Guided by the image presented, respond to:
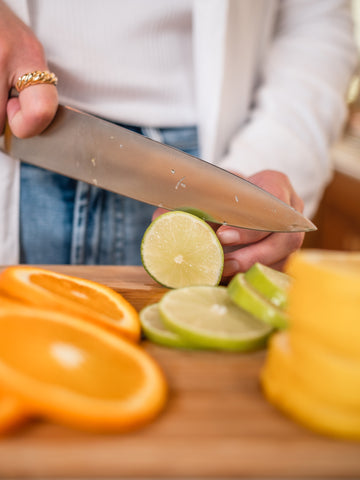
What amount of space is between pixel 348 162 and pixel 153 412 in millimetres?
2934

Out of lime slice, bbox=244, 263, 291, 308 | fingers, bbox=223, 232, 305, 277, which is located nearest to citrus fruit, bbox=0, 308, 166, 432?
lime slice, bbox=244, 263, 291, 308

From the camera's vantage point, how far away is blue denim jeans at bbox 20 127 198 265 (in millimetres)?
1249

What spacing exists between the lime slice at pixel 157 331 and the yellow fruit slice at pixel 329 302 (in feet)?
0.76

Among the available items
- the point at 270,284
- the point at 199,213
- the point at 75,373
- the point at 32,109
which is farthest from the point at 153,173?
the point at 75,373

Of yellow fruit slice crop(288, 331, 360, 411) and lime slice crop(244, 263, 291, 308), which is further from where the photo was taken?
lime slice crop(244, 263, 291, 308)

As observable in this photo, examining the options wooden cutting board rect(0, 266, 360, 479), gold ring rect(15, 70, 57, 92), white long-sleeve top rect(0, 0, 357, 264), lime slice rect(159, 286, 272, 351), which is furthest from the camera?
white long-sleeve top rect(0, 0, 357, 264)

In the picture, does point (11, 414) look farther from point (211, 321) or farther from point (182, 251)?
point (182, 251)

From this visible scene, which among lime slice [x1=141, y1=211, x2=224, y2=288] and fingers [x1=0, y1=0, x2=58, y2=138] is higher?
→ fingers [x1=0, y1=0, x2=58, y2=138]

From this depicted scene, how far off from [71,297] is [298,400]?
42cm

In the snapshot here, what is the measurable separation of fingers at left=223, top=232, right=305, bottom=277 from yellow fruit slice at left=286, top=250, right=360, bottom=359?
45 centimetres

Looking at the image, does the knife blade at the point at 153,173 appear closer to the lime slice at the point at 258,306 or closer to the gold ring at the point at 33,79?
the gold ring at the point at 33,79

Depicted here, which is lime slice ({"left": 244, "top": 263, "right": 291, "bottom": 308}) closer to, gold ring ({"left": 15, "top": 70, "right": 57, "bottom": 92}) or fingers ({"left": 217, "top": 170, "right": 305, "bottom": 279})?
fingers ({"left": 217, "top": 170, "right": 305, "bottom": 279})

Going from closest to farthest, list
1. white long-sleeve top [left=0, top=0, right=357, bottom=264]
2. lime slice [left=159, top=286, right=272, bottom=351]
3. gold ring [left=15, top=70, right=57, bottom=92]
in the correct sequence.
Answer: lime slice [left=159, top=286, right=272, bottom=351] → gold ring [left=15, top=70, right=57, bottom=92] → white long-sleeve top [left=0, top=0, right=357, bottom=264]

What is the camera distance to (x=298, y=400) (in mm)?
556
